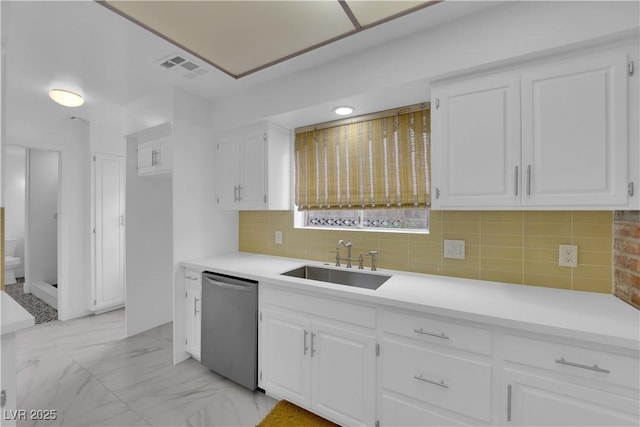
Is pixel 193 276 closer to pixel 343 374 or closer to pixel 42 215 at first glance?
pixel 343 374

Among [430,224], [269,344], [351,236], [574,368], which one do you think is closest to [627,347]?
[574,368]

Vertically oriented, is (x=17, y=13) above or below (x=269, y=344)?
above

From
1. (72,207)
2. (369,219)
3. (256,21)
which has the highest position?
(256,21)

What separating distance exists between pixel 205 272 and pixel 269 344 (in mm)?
855

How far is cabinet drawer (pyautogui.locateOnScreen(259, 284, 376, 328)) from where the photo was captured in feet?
5.33

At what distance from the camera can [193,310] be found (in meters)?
2.50

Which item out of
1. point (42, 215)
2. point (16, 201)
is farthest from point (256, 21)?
point (16, 201)

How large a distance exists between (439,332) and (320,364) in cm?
79

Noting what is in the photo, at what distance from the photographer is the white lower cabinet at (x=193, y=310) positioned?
8.07ft

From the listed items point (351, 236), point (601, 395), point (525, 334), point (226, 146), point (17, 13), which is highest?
point (17, 13)

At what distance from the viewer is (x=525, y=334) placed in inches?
48.9

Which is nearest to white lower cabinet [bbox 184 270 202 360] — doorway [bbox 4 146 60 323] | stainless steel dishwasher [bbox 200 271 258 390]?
stainless steel dishwasher [bbox 200 271 258 390]

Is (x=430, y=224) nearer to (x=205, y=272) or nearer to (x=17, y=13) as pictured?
(x=205, y=272)

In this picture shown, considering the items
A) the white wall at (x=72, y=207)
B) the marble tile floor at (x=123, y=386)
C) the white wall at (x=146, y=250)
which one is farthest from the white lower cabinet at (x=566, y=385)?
the white wall at (x=72, y=207)
